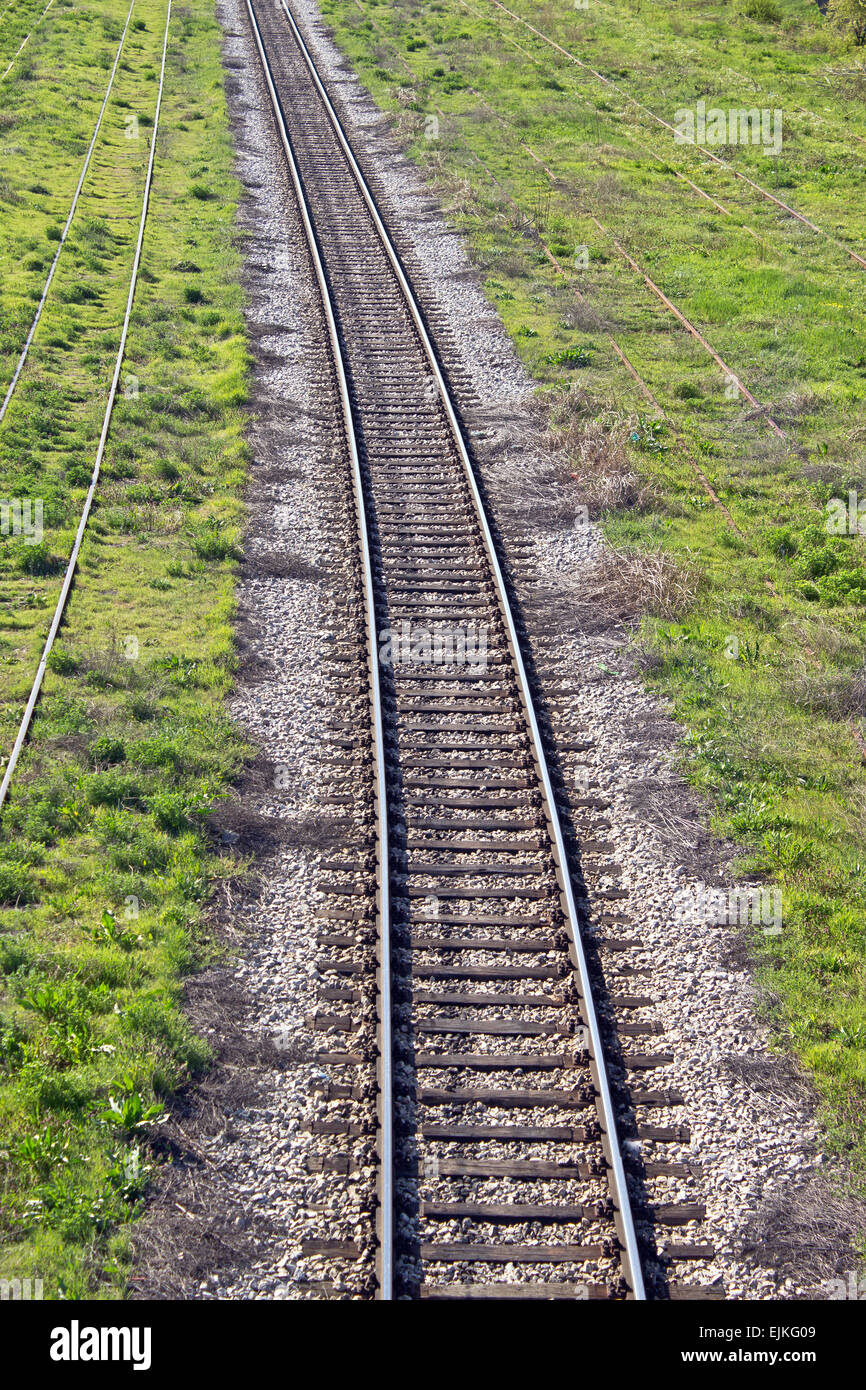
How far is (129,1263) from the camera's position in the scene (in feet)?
20.3

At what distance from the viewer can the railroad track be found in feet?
21.3

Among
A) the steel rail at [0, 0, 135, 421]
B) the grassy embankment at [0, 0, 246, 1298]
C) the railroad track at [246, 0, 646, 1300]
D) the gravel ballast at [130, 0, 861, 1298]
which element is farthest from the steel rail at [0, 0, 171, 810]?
the railroad track at [246, 0, 646, 1300]

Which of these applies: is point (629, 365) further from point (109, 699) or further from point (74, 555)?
point (109, 699)

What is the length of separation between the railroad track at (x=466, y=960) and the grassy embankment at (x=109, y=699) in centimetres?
140

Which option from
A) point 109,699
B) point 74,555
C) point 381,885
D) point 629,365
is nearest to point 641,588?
point 381,885

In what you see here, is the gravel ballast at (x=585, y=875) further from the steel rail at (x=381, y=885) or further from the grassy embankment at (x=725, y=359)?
the grassy embankment at (x=725, y=359)

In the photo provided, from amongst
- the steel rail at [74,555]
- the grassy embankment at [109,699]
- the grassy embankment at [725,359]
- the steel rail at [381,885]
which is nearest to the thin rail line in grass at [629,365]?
the grassy embankment at [725,359]

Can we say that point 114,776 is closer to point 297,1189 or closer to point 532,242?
point 297,1189

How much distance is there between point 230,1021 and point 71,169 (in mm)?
25935

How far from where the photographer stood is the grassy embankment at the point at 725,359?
9617mm

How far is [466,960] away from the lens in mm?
8281

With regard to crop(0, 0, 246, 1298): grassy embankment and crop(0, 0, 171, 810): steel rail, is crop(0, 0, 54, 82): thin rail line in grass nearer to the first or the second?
crop(0, 0, 246, 1298): grassy embankment

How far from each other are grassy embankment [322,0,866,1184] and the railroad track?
5.32ft

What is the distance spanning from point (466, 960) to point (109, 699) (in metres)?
4.70
